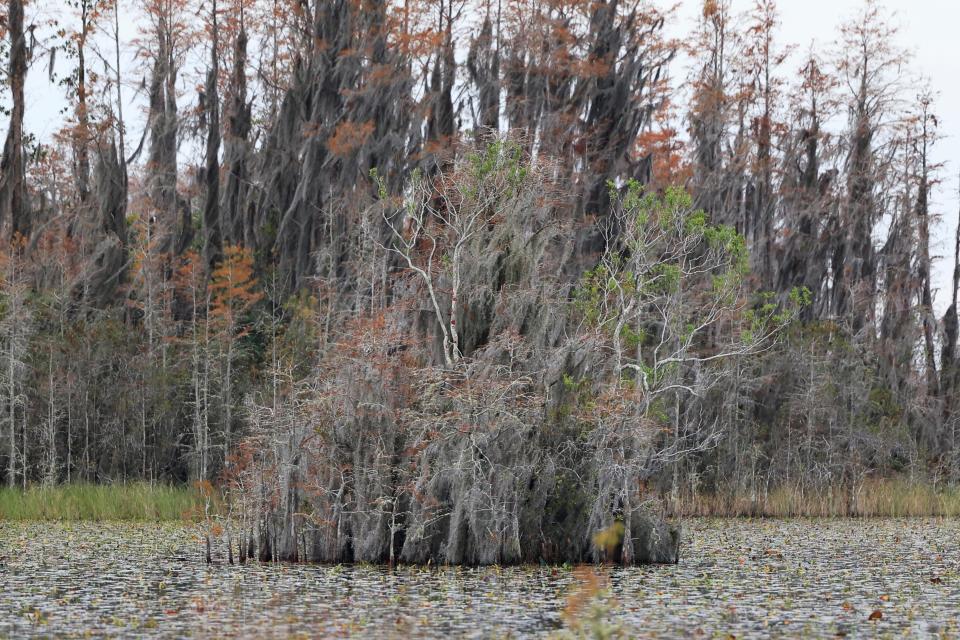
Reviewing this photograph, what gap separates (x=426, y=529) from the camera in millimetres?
18031

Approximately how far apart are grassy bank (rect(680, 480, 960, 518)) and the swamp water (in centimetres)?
803

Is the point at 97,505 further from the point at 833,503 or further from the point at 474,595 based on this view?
the point at 833,503

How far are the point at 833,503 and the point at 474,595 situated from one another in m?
17.4

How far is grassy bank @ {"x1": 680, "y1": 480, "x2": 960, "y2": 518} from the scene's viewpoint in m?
29.5

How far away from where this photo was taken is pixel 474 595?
14297mm

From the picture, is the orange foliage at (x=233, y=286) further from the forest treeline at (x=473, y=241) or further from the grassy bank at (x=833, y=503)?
the grassy bank at (x=833, y=503)

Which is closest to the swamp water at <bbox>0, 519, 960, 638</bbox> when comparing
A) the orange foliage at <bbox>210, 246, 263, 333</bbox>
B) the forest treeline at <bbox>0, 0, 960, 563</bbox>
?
the forest treeline at <bbox>0, 0, 960, 563</bbox>

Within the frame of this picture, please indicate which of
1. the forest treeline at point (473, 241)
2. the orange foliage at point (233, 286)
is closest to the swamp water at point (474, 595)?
the forest treeline at point (473, 241)

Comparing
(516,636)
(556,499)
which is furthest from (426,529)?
(516,636)

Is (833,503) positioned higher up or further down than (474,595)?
further down

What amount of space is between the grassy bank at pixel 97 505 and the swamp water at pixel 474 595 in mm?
5334

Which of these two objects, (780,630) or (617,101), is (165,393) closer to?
(617,101)

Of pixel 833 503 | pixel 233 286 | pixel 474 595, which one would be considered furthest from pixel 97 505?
pixel 833 503

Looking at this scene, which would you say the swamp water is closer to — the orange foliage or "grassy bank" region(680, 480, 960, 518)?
"grassy bank" region(680, 480, 960, 518)
